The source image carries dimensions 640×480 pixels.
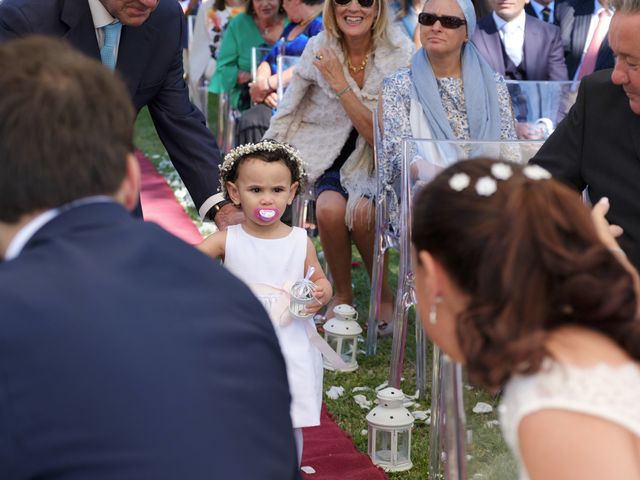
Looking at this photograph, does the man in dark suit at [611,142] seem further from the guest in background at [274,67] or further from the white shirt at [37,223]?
the guest in background at [274,67]

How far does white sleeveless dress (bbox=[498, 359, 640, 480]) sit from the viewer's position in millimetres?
1702

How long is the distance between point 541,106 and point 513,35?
83 centimetres

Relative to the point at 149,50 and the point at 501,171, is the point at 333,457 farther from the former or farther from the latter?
the point at 501,171

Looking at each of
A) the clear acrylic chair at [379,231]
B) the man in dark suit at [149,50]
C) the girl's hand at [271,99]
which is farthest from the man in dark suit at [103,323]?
the girl's hand at [271,99]

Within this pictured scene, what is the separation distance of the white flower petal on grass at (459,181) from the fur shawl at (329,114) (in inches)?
148

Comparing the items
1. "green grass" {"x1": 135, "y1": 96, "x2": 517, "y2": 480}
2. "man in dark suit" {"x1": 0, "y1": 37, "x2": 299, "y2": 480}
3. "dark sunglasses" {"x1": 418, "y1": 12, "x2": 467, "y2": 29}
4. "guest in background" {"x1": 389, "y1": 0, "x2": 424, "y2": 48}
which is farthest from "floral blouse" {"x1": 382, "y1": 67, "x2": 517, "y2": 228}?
"man in dark suit" {"x1": 0, "y1": 37, "x2": 299, "y2": 480}

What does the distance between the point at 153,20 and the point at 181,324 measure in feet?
8.24

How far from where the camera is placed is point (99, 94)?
163 cm

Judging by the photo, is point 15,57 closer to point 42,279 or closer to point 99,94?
point 99,94

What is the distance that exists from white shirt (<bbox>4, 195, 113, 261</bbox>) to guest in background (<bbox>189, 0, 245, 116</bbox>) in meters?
7.61

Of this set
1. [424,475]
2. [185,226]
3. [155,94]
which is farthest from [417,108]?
[185,226]

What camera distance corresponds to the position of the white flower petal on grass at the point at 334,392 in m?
4.87

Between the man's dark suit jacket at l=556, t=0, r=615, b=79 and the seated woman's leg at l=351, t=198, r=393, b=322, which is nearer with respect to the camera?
the seated woman's leg at l=351, t=198, r=393, b=322

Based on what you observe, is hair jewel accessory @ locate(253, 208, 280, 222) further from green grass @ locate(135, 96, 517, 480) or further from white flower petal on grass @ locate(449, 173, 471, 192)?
white flower petal on grass @ locate(449, 173, 471, 192)
